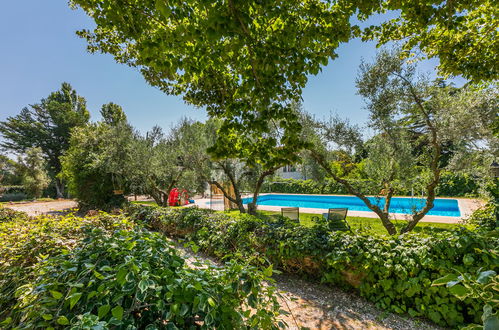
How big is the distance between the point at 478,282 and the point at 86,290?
6.13 ft

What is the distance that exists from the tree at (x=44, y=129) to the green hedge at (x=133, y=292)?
35.2m

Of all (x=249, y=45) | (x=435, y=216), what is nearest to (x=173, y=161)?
(x=249, y=45)

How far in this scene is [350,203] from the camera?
16.8m

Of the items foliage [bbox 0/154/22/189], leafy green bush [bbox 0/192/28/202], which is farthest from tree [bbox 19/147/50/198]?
foliage [bbox 0/154/22/189]

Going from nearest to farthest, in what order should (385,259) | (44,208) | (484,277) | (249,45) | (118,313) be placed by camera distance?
(484,277), (118,313), (249,45), (385,259), (44,208)

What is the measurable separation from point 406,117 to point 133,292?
25.8ft

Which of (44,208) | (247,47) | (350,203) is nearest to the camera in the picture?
(247,47)

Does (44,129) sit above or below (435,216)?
above

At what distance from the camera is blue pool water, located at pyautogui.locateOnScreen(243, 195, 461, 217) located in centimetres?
1240

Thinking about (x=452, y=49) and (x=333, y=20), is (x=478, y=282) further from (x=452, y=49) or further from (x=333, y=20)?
(x=452, y=49)

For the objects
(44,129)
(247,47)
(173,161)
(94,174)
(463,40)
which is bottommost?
(94,174)

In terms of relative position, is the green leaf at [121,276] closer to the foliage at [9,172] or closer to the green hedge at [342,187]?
the green hedge at [342,187]

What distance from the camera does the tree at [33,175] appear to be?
22.7 metres

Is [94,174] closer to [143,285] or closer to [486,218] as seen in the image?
[143,285]
